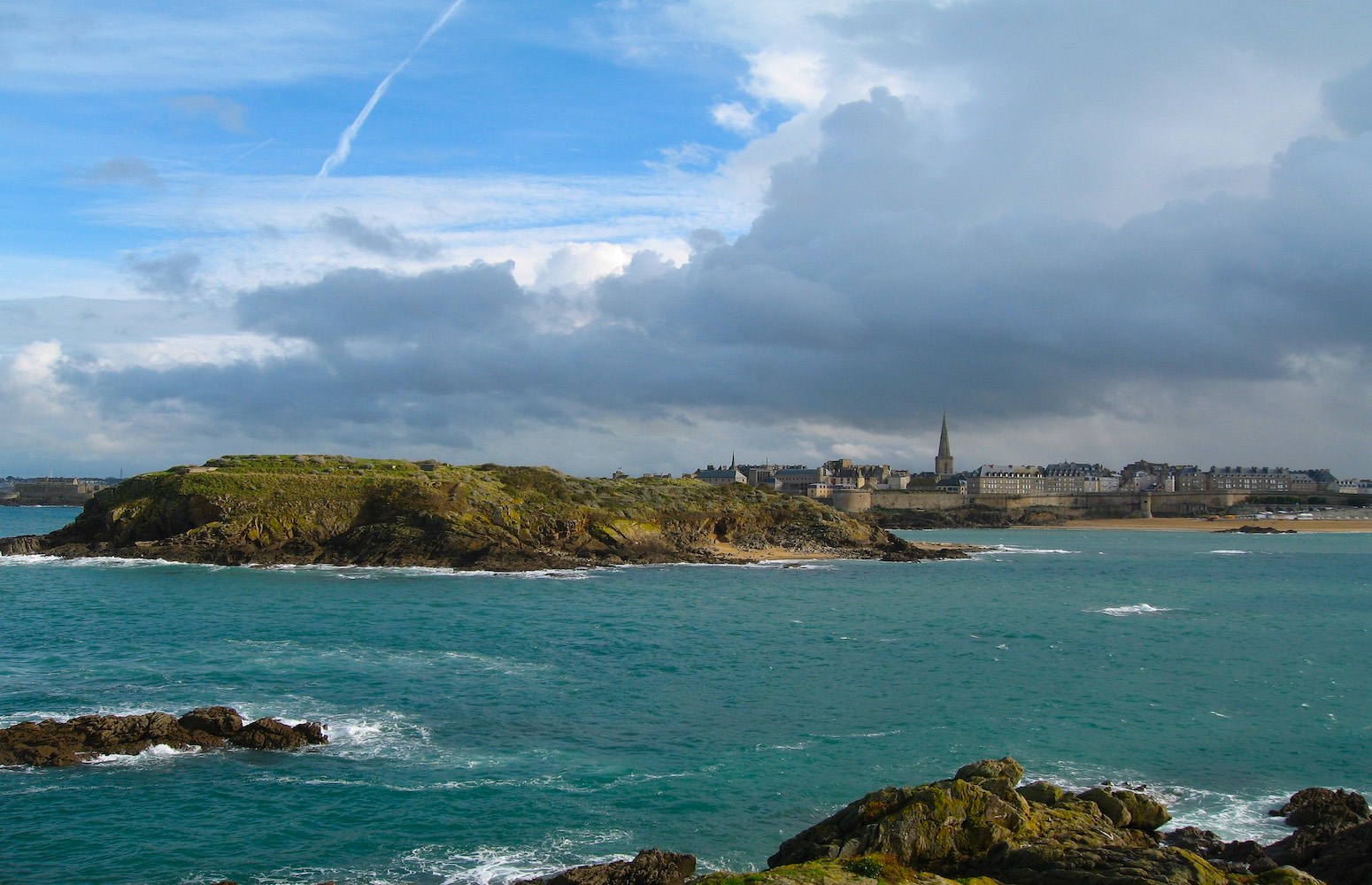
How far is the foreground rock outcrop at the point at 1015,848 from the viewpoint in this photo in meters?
11.1

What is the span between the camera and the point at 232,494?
198 ft

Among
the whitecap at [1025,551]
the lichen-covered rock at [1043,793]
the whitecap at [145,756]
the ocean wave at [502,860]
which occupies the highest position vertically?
the lichen-covered rock at [1043,793]

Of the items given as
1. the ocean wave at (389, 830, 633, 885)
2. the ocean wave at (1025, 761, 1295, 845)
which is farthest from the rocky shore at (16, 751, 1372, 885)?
the ocean wave at (389, 830, 633, 885)

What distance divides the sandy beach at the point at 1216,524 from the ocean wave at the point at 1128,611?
295 ft

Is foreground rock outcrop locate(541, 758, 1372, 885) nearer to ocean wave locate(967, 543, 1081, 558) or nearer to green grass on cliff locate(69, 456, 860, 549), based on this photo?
green grass on cliff locate(69, 456, 860, 549)

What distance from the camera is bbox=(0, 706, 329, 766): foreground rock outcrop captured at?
1786cm

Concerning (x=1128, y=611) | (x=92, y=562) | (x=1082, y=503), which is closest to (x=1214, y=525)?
(x=1082, y=503)

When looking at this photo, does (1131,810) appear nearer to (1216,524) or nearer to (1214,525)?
(1214,525)

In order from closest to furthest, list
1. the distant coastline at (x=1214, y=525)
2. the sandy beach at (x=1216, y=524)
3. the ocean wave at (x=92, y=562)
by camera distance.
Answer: the ocean wave at (x=92, y=562)
the distant coastline at (x=1214, y=525)
the sandy beach at (x=1216, y=524)

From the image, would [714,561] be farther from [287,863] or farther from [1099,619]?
[287,863]

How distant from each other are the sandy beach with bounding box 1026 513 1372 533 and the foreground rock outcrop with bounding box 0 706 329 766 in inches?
4883

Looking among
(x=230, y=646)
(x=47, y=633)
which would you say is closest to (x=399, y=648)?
(x=230, y=646)

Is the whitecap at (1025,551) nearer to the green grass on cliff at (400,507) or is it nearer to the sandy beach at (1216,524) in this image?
the green grass on cliff at (400,507)

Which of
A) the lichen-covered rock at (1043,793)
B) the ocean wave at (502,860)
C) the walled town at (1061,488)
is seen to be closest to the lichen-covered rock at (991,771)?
the lichen-covered rock at (1043,793)
